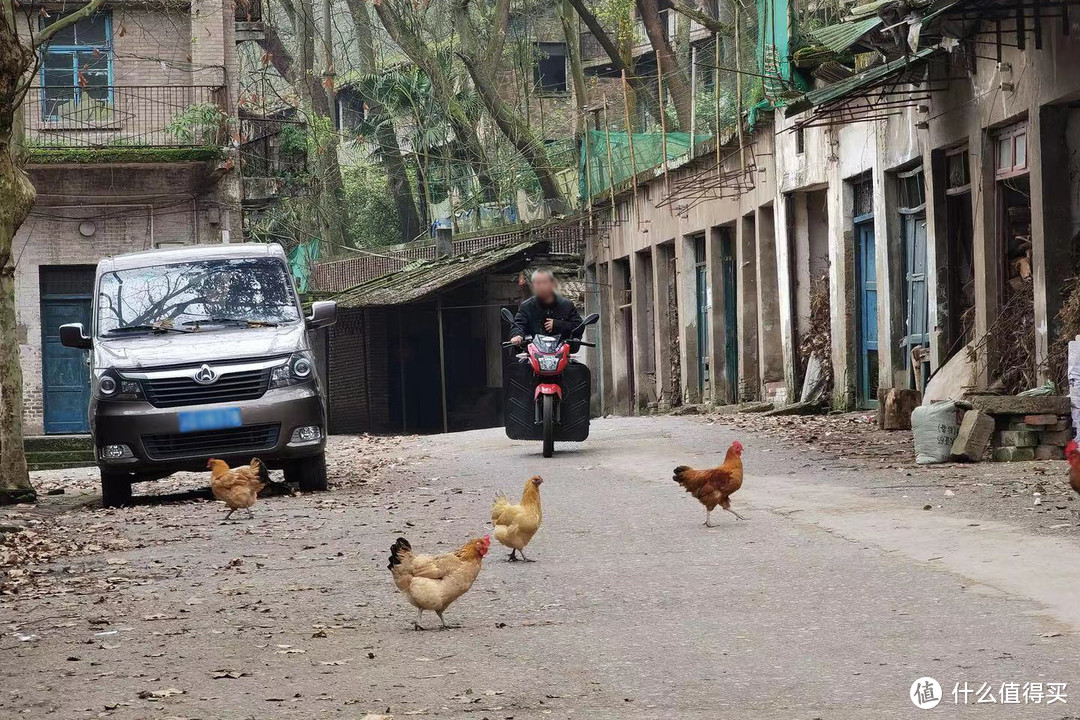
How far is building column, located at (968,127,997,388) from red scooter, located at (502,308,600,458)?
4.32 m

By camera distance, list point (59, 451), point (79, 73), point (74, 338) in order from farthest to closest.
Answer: point (79, 73) → point (59, 451) → point (74, 338)

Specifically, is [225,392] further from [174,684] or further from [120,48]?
[120,48]

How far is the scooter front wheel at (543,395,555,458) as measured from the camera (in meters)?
16.1

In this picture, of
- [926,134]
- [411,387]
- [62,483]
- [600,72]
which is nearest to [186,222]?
[411,387]

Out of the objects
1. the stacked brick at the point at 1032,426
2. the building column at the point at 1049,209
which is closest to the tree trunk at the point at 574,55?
the building column at the point at 1049,209

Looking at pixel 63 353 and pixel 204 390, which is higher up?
pixel 63 353

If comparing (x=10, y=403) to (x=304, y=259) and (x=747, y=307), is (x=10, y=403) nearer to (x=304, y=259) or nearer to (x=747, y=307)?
(x=747, y=307)

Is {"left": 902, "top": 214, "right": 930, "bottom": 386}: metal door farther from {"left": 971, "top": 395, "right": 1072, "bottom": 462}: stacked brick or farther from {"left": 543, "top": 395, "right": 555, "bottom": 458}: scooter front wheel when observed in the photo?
{"left": 543, "top": 395, "right": 555, "bottom": 458}: scooter front wheel

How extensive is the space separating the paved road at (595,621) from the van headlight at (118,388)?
1.97 meters

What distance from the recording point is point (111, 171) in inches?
1169

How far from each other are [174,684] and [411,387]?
33078 mm

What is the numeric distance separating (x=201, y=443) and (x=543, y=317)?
4458 millimetres

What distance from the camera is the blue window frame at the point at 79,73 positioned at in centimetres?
3002

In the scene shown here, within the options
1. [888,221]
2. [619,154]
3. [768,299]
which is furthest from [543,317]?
[619,154]
